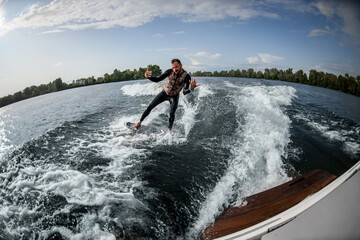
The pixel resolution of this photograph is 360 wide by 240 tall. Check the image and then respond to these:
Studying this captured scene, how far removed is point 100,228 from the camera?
6.58 feet

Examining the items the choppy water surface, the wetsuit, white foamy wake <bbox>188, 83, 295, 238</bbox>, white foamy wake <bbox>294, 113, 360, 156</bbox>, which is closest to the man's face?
the wetsuit

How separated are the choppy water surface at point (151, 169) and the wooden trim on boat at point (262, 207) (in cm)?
21

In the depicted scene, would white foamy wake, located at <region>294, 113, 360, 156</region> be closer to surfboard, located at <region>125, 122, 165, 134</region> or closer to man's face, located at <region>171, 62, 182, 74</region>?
man's face, located at <region>171, 62, 182, 74</region>

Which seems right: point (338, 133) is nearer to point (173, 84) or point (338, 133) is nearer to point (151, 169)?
point (173, 84)

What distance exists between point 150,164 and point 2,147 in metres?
5.00

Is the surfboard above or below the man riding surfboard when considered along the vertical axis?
below

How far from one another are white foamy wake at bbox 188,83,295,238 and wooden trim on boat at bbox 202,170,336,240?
205 millimetres

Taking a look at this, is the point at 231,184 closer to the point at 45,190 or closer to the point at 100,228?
the point at 100,228

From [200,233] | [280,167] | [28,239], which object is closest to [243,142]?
[280,167]

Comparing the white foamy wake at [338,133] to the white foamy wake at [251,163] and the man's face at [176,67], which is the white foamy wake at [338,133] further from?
the man's face at [176,67]

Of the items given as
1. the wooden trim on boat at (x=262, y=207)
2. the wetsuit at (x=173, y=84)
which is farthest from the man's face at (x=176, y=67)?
the wooden trim on boat at (x=262, y=207)

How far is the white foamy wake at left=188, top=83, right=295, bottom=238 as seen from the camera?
2.45 m

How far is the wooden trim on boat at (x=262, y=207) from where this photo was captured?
1873 mm

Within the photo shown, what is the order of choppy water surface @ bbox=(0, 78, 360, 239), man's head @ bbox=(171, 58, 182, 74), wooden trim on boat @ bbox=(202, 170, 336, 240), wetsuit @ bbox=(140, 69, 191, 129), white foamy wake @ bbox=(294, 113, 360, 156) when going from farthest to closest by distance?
wetsuit @ bbox=(140, 69, 191, 129) < man's head @ bbox=(171, 58, 182, 74) < white foamy wake @ bbox=(294, 113, 360, 156) < choppy water surface @ bbox=(0, 78, 360, 239) < wooden trim on boat @ bbox=(202, 170, 336, 240)
